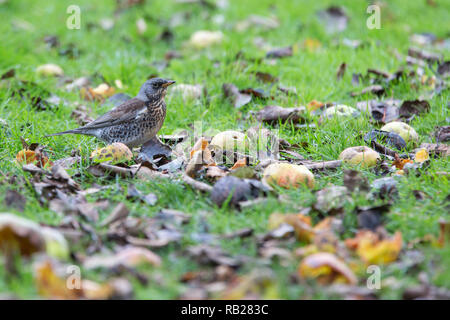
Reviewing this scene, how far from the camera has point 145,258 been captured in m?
3.05

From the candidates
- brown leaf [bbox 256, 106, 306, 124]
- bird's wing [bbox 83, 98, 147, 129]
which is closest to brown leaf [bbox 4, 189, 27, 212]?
bird's wing [bbox 83, 98, 147, 129]

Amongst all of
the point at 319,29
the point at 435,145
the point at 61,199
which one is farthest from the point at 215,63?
the point at 61,199

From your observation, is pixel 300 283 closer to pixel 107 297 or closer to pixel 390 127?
pixel 107 297

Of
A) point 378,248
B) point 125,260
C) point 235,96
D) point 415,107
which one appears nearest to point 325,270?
point 378,248

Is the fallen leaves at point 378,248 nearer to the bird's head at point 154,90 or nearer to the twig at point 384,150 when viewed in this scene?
the twig at point 384,150

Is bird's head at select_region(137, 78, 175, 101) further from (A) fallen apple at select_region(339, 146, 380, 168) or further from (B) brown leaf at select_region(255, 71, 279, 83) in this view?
(A) fallen apple at select_region(339, 146, 380, 168)

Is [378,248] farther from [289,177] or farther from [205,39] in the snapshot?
[205,39]

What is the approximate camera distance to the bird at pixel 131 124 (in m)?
5.20

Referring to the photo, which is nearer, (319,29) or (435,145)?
(435,145)

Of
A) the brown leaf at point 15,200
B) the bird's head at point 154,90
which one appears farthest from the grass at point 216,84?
the bird's head at point 154,90

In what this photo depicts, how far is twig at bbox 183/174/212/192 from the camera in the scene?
13.1 ft

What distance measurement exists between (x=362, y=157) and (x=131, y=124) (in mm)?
2075

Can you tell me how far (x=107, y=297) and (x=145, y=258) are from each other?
0.29 metres

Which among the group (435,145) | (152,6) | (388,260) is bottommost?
(388,260)
